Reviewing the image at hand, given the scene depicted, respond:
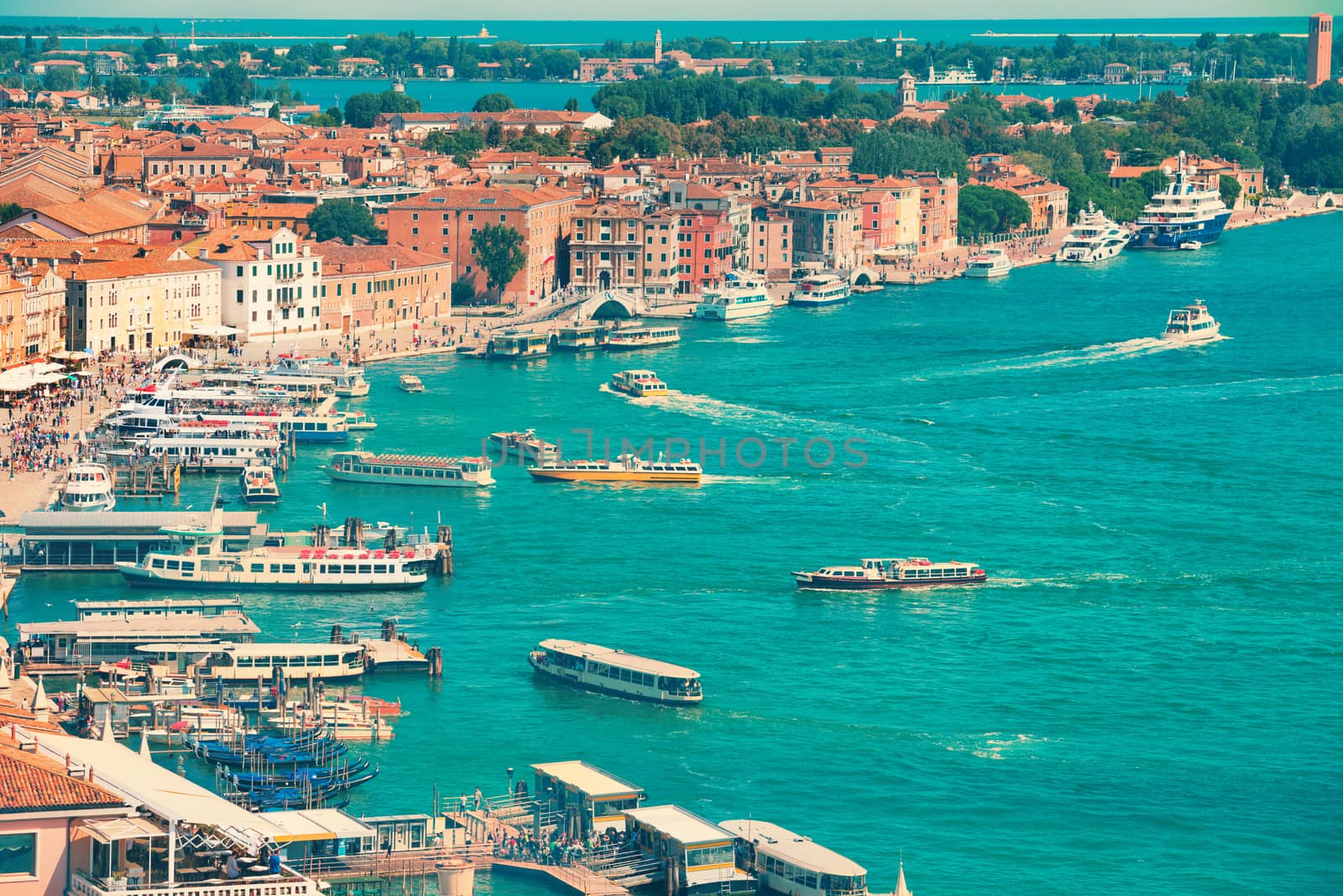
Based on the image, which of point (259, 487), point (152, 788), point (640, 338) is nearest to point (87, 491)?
point (259, 487)

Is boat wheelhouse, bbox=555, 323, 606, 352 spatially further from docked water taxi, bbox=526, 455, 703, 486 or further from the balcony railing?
the balcony railing

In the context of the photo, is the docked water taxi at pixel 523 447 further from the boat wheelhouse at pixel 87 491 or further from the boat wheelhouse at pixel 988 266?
the boat wheelhouse at pixel 988 266

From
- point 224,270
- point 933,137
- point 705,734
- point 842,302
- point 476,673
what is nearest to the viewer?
point 705,734

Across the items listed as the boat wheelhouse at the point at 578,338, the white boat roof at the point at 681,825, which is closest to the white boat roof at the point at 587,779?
the white boat roof at the point at 681,825

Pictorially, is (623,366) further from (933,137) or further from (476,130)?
(476,130)

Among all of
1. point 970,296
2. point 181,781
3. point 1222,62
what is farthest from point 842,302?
point 1222,62

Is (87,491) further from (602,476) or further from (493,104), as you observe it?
(493,104)

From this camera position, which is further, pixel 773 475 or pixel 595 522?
pixel 773 475

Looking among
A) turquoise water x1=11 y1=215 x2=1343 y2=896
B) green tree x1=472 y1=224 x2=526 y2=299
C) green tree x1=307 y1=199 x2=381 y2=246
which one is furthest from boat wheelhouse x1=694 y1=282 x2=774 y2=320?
green tree x1=307 y1=199 x2=381 y2=246
